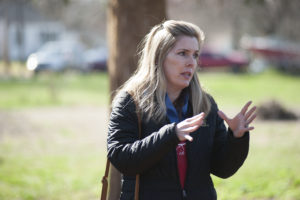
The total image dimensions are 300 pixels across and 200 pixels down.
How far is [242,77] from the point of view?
96.8 feet

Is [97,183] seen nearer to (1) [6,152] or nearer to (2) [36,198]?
(2) [36,198]

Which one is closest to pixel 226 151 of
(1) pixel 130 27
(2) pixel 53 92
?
(1) pixel 130 27

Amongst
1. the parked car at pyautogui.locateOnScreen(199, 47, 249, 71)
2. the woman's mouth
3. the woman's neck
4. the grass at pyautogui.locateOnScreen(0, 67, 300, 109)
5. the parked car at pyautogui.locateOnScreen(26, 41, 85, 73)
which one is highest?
the parked car at pyautogui.locateOnScreen(26, 41, 85, 73)

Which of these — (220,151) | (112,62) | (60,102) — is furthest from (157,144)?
(60,102)

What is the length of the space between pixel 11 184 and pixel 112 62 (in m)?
2.65

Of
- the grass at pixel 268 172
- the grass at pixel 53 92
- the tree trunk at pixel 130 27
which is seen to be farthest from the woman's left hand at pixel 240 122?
the grass at pixel 53 92

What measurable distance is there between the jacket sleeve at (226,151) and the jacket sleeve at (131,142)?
0.47 meters

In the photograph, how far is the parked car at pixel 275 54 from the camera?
109 ft

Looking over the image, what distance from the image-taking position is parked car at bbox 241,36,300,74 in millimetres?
33094

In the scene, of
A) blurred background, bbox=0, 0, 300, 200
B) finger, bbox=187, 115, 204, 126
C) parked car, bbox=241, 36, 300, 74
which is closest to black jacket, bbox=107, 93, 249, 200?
finger, bbox=187, 115, 204, 126

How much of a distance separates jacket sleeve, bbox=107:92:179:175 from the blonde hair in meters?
0.09

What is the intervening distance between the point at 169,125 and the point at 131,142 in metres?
0.28

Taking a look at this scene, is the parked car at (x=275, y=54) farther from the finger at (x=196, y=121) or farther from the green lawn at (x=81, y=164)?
the finger at (x=196, y=121)

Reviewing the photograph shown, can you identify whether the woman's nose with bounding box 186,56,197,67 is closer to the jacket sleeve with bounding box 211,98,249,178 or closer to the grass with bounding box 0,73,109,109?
the jacket sleeve with bounding box 211,98,249,178
